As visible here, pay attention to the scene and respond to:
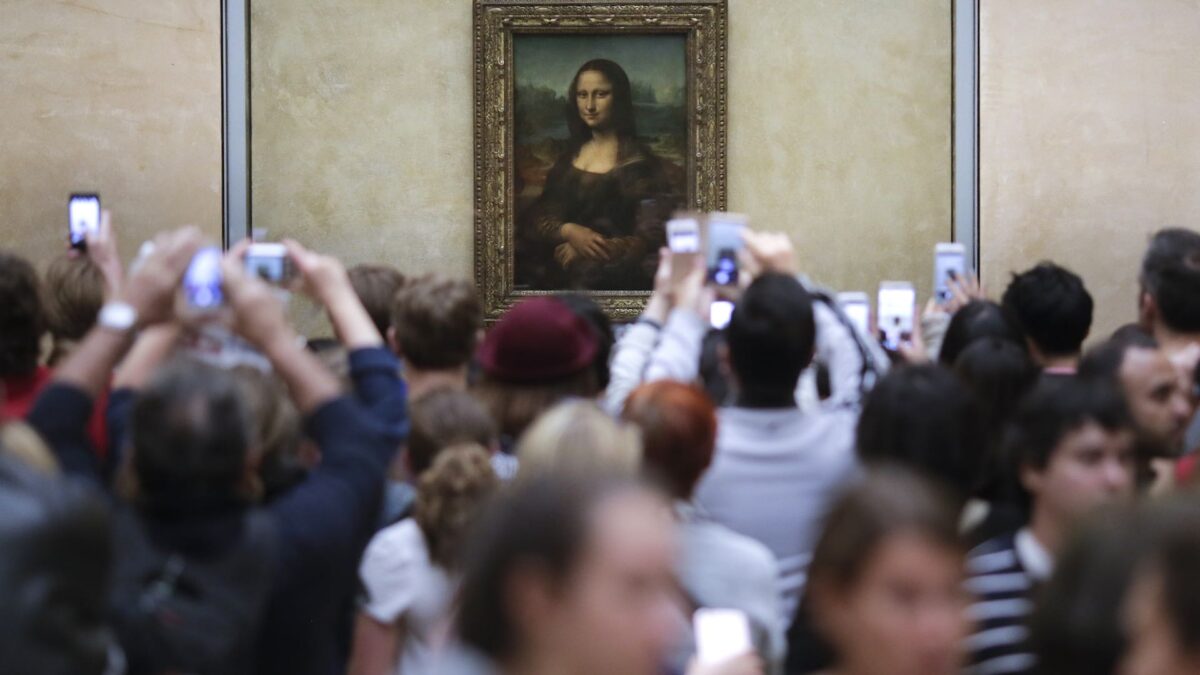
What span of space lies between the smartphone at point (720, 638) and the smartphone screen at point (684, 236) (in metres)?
3.32

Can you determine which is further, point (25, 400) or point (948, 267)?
point (948, 267)

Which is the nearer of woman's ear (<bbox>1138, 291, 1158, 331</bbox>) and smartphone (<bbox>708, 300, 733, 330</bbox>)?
woman's ear (<bbox>1138, 291, 1158, 331</bbox>)

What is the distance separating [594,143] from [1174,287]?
24.8 ft

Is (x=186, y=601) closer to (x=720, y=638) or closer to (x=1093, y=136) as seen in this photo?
(x=720, y=638)

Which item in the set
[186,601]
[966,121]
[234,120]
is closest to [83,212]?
[234,120]

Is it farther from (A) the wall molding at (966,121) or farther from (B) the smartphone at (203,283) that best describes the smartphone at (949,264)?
(B) the smartphone at (203,283)

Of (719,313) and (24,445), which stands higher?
(719,313)

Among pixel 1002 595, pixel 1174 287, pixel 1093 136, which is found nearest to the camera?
pixel 1002 595

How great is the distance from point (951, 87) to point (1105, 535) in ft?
37.3

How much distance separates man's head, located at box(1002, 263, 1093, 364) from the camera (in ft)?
19.9

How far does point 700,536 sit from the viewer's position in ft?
11.8

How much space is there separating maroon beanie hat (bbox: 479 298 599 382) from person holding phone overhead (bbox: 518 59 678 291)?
823 centimetres

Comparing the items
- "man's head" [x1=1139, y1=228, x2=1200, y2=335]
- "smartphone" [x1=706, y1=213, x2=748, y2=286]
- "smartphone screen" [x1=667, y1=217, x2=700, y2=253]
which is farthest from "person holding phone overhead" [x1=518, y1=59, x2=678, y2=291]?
"man's head" [x1=1139, y1=228, x2=1200, y2=335]

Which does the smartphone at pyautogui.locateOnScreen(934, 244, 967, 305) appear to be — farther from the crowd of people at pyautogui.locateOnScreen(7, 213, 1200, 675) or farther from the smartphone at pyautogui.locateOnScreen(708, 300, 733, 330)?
the crowd of people at pyautogui.locateOnScreen(7, 213, 1200, 675)
